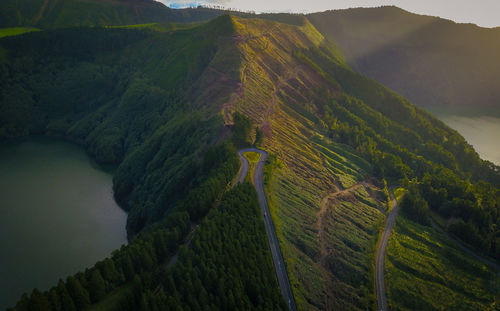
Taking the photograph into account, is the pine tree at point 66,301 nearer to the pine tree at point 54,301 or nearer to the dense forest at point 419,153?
the pine tree at point 54,301

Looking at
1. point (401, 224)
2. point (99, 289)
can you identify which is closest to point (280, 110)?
point (401, 224)

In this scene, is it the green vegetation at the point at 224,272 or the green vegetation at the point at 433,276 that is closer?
the green vegetation at the point at 224,272

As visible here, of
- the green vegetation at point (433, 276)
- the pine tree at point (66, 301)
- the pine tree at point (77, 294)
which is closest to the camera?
the pine tree at point (66, 301)

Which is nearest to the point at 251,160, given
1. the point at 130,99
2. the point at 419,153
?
the point at 130,99

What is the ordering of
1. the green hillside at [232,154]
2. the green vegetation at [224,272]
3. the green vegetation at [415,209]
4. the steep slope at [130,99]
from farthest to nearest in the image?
the steep slope at [130,99], the green vegetation at [415,209], the green hillside at [232,154], the green vegetation at [224,272]

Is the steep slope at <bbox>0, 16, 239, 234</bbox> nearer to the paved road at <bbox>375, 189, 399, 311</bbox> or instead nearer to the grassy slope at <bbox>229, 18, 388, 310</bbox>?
the grassy slope at <bbox>229, 18, 388, 310</bbox>

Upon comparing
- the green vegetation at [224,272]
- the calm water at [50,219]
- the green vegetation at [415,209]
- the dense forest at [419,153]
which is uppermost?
the dense forest at [419,153]

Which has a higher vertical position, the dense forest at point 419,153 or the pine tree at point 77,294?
the dense forest at point 419,153

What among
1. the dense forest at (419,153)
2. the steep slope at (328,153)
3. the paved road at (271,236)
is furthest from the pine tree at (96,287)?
the dense forest at (419,153)

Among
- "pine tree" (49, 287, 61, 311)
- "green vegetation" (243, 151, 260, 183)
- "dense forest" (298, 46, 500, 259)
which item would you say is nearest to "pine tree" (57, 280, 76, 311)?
"pine tree" (49, 287, 61, 311)
